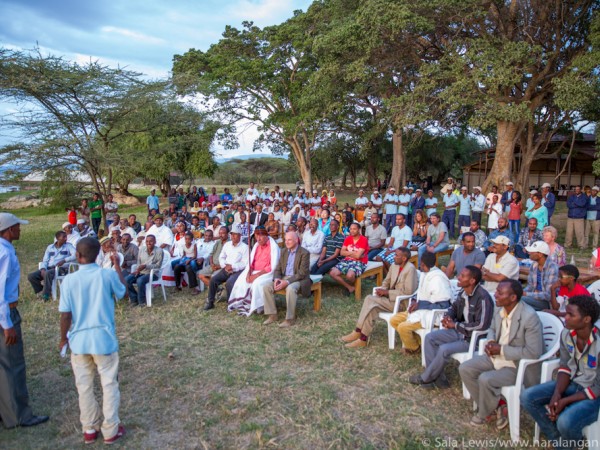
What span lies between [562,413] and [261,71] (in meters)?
23.0

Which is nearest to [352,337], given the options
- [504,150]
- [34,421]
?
[34,421]

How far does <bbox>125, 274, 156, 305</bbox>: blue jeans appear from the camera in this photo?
25.2 ft

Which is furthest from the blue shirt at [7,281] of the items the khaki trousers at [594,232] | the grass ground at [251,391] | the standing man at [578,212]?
the standing man at [578,212]

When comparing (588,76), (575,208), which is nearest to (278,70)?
(588,76)

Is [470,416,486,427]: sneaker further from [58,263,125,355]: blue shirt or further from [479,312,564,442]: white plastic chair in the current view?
[58,263,125,355]: blue shirt

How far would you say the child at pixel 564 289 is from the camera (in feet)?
16.2

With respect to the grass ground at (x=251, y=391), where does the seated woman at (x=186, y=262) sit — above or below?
above

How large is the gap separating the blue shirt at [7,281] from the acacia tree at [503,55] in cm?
1266

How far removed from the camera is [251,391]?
4.64 metres

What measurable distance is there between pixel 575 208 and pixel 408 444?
10630mm

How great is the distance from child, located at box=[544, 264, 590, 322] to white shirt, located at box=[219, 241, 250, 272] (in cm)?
451

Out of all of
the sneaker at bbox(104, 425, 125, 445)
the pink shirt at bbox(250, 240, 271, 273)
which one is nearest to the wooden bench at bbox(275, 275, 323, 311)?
the pink shirt at bbox(250, 240, 271, 273)

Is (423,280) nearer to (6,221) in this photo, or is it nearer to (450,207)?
(6,221)

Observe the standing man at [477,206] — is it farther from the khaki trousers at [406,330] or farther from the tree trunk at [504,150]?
the khaki trousers at [406,330]
